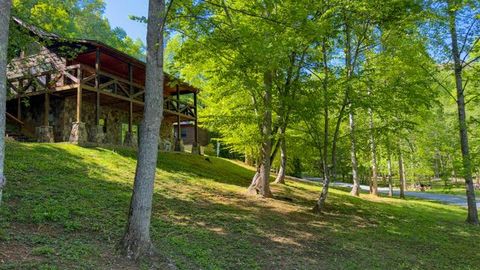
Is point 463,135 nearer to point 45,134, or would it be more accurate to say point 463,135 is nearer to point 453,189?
point 45,134

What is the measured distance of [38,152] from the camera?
12.1 meters

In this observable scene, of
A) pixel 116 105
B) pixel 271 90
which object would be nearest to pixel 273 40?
pixel 271 90

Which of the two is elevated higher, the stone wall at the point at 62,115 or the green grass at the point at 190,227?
the stone wall at the point at 62,115

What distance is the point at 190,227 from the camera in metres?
8.09

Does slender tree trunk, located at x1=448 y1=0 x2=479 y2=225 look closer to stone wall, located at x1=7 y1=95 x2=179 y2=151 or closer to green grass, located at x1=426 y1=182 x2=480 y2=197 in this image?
green grass, located at x1=426 y1=182 x2=480 y2=197

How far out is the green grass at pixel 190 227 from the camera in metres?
6.12

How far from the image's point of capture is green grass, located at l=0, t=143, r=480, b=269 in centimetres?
612

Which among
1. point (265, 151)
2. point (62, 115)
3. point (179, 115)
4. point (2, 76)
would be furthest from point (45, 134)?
point (2, 76)

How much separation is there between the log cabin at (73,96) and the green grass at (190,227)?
2822mm

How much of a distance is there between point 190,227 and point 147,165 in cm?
260

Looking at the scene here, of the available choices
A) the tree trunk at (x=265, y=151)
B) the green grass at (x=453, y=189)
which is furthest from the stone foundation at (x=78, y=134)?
the green grass at (x=453, y=189)

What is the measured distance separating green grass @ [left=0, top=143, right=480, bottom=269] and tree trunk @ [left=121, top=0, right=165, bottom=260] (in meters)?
0.34

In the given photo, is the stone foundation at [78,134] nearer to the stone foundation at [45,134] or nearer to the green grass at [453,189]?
the stone foundation at [45,134]

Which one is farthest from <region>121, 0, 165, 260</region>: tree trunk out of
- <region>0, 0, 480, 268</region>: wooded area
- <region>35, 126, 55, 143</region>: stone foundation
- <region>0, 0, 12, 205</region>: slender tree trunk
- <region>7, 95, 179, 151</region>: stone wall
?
<region>35, 126, 55, 143</region>: stone foundation
